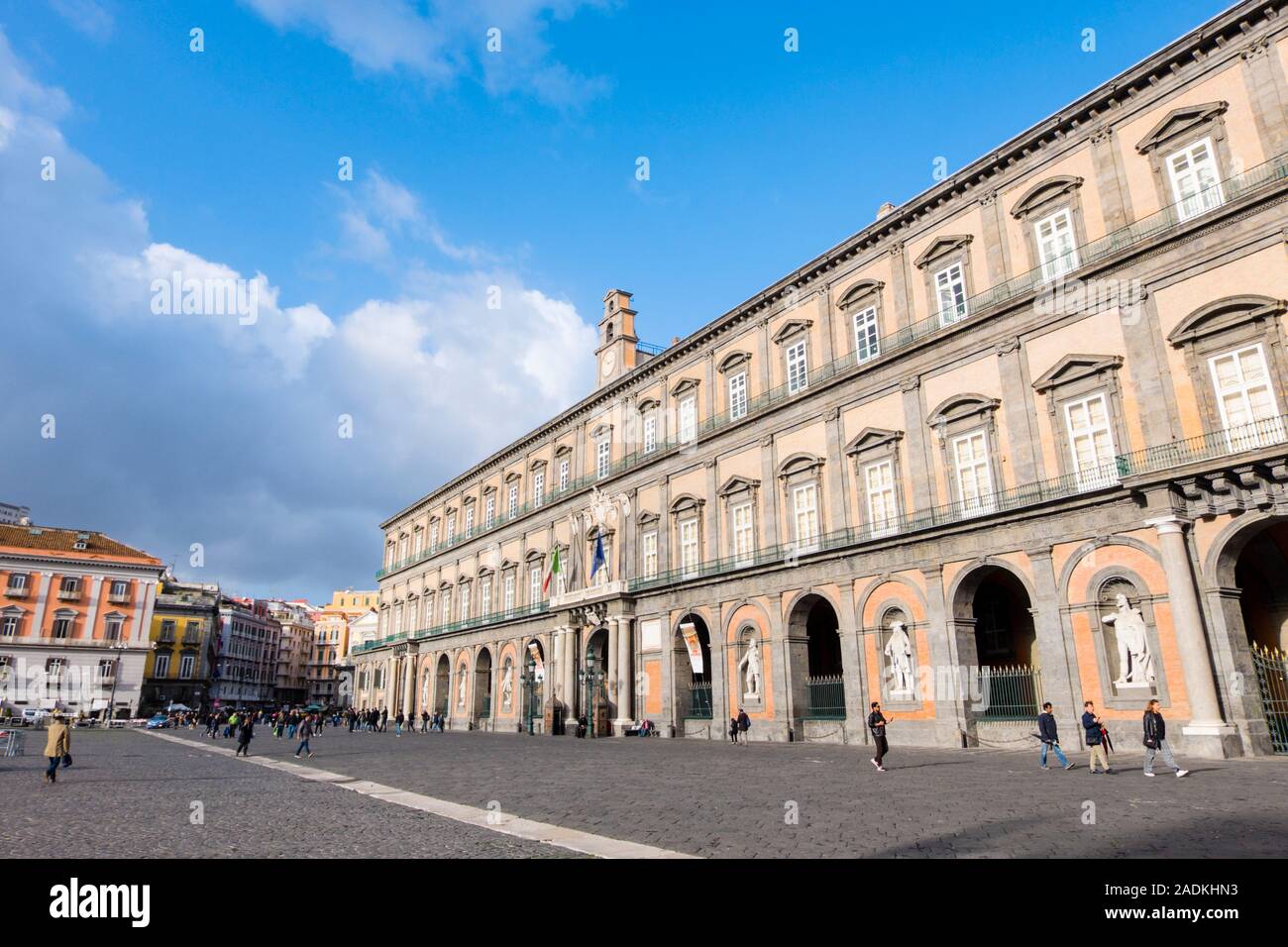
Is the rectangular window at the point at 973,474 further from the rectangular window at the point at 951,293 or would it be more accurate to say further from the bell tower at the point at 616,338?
the bell tower at the point at 616,338

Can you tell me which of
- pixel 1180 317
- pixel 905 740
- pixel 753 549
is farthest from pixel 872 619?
pixel 1180 317

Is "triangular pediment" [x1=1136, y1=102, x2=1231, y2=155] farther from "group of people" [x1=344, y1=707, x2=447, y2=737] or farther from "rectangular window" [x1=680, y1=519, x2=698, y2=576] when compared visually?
"group of people" [x1=344, y1=707, x2=447, y2=737]

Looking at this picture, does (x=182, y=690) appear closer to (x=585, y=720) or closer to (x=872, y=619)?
(x=585, y=720)

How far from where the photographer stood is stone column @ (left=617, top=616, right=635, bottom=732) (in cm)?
3488

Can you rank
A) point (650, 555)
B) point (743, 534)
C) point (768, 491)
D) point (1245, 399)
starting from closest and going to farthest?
point (1245, 399) → point (768, 491) → point (743, 534) → point (650, 555)

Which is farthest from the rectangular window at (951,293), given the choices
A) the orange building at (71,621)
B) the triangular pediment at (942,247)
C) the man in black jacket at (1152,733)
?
the orange building at (71,621)

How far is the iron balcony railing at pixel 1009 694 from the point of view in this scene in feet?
72.0

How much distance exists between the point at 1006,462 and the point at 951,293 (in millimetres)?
6224

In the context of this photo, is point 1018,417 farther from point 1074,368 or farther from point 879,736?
point 879,736

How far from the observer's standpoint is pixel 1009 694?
22.4 m

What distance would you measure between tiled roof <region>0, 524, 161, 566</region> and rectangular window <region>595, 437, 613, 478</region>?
1891 inches

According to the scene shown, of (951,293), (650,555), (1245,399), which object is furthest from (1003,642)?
(650,555)

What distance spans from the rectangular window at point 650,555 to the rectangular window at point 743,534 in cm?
553

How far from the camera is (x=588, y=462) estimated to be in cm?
4275
